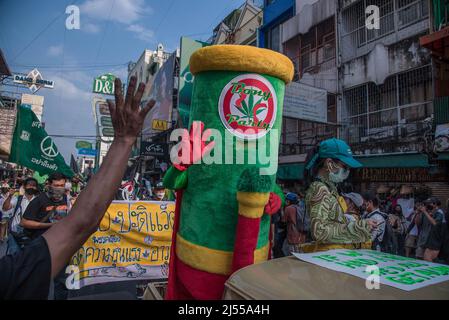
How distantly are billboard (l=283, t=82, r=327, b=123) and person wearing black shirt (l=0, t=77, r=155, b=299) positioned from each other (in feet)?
33.2

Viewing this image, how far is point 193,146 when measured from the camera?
2.44 meters

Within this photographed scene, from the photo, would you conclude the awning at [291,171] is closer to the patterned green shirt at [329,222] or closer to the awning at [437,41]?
the awning at [437,41]

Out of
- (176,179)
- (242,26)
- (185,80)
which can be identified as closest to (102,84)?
(185,80)

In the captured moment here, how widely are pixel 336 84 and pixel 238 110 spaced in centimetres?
1206

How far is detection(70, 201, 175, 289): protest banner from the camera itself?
4.34 metres

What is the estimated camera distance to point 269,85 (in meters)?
2.44

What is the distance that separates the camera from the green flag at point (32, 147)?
4570 millimetres

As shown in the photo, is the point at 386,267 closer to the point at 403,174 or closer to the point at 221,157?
the point at 221,157

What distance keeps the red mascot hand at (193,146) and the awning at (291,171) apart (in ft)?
38.6

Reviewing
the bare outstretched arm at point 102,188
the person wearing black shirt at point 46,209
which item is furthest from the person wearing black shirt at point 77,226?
the person wearing black shirt at point 46,209

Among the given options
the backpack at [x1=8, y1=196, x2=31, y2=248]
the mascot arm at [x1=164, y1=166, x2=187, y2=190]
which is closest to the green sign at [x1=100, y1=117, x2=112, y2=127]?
the backpack at [x1=8, y1=196, x2=31, y2=248]

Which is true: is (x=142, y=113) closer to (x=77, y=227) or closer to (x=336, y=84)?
(x=77, y=227)

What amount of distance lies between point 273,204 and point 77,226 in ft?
5.14
